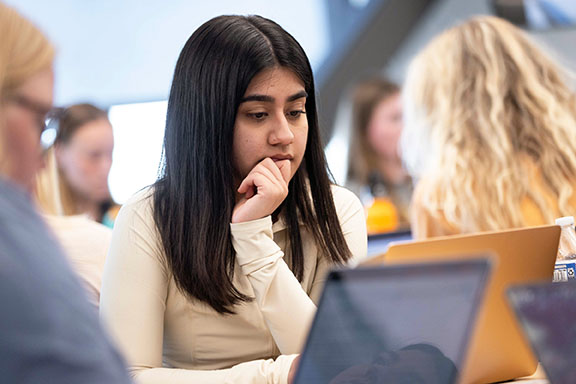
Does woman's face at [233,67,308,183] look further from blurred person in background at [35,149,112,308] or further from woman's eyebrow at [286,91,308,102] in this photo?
blurred person in background at [35,149,112,308]

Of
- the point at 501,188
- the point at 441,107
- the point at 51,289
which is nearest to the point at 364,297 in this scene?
the point at 51,289

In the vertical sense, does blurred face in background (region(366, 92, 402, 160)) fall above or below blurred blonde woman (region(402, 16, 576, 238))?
below

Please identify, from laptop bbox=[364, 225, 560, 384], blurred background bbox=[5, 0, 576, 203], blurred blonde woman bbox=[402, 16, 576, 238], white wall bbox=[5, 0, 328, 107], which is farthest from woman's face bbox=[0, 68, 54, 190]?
white wall bbox=[5, 0, 328, 107]

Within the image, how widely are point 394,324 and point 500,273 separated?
0.40 metres

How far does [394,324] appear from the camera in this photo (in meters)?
0.77

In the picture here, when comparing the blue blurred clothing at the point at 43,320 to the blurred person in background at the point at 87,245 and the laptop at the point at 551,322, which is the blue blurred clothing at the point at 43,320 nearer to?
the laptop at the point at 551,322

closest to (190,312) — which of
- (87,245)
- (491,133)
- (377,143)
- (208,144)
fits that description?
(208,144)

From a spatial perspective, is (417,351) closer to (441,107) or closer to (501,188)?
(501,188)

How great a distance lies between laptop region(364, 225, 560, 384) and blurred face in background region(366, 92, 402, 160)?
9.44 ft

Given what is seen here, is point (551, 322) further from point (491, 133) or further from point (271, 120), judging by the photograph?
point (491, 133)

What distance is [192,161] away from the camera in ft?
4.69

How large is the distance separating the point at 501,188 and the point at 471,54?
404 millimetres

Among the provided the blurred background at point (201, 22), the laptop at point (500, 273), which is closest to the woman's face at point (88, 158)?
the blurred background at point (201, 22)

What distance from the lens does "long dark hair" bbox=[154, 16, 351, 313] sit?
1.39 metres
